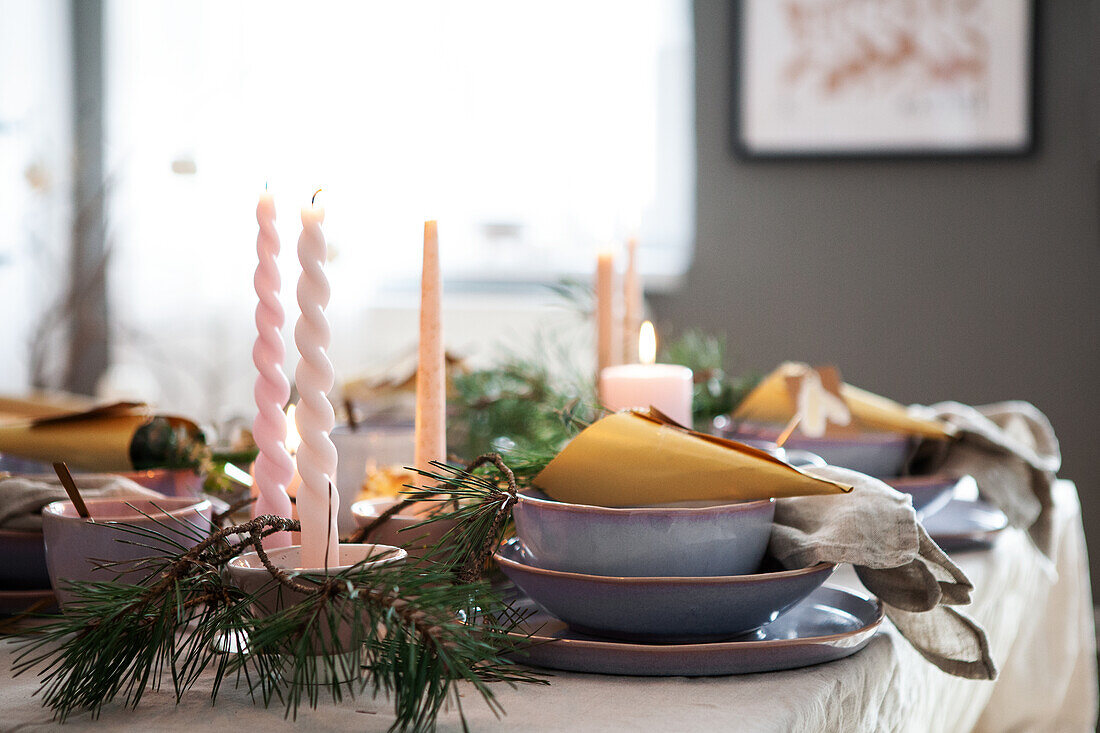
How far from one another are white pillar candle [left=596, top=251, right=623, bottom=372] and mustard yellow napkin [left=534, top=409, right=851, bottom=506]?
419 millimetres

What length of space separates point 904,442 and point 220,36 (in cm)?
288

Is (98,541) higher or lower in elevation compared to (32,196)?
lower

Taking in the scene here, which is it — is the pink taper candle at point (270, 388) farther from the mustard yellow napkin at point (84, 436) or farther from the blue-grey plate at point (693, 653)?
the mustard yellow napkin at point (84, 436)

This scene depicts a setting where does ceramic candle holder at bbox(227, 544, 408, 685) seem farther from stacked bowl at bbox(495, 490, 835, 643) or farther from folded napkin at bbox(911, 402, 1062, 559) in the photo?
folded napkin at bbox(911, 402, 1062, 559)

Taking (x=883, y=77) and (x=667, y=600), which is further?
(x=883, y=77)

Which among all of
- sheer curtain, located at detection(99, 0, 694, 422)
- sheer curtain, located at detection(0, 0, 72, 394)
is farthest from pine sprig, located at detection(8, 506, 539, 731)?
sheer curtain, located at detection(0, 0, 72, 394)

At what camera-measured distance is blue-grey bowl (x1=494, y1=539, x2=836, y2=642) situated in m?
0.46

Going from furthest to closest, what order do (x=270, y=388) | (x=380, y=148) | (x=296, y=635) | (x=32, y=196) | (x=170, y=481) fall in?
(x=32, y=196) → (x=380, y=148) → (x=170, y=481) → (x=270, y=388) → (x=296, y=635)

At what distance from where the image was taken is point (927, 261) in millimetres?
2701

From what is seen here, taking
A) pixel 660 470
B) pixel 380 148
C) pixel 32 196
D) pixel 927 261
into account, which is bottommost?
pixel 660 470

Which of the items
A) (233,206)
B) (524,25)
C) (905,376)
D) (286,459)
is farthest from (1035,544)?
(233,206)

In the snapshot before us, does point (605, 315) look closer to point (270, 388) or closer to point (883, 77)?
point (270, 388)

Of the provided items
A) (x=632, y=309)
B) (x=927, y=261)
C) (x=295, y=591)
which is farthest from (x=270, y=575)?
(x=927, y=261)

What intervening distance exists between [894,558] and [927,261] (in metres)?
2.39
